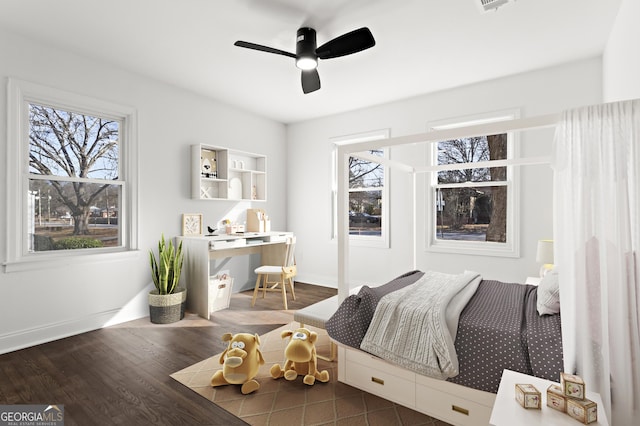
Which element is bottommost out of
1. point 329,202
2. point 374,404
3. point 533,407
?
point 374,404

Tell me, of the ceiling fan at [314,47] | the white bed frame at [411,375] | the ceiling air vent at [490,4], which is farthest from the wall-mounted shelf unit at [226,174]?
the ceiling air vent at [490,4]

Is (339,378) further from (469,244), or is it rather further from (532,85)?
(532,85)

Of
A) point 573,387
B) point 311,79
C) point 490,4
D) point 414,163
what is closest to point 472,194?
point 414,163

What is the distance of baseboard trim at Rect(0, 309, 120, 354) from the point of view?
281cm

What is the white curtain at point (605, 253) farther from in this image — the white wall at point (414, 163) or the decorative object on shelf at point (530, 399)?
the white wall at point (414, 163)

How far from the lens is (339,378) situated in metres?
2.35

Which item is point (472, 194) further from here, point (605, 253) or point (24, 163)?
point (24, 163)

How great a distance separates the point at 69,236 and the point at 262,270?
80.2 inches

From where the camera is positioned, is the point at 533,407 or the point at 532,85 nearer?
the point at 533,407

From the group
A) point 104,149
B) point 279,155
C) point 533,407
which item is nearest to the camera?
point 533,407

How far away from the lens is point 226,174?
4.41m

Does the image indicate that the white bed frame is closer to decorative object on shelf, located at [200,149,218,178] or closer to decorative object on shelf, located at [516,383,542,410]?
decorative object on shelf, located at [516,383,542,410]

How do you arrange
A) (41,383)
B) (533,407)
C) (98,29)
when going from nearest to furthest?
(533,407) → (41,383) → (98,29)

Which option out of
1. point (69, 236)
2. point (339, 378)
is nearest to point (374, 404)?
point (339, 378)
